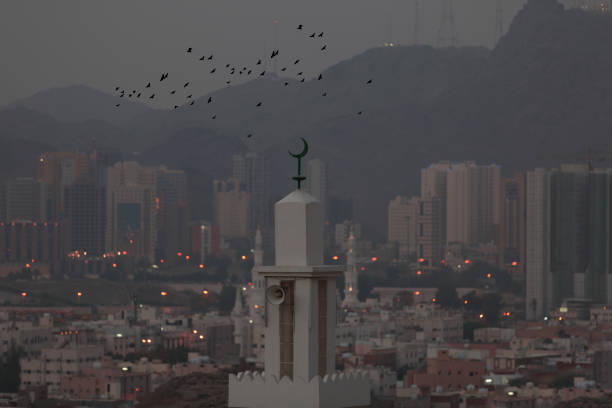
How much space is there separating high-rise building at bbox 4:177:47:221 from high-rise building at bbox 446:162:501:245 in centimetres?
1897

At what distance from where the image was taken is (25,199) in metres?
72.0

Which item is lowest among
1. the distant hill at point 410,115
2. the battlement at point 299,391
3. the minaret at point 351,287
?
the minaret at point 351,287

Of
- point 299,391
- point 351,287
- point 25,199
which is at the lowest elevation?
point 351,287

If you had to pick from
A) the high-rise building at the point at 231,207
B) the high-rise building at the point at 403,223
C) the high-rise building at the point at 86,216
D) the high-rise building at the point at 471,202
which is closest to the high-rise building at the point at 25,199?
the high-rise building at the point at 86,216

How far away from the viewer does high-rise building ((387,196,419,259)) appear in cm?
8094

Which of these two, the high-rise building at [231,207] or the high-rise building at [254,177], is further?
the high-rise building at [254,177]

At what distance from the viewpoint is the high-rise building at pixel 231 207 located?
3152 inches

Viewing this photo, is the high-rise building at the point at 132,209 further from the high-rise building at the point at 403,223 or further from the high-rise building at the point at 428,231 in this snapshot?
the high-rise building at the point at 428,231

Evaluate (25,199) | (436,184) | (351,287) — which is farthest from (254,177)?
(351,287)

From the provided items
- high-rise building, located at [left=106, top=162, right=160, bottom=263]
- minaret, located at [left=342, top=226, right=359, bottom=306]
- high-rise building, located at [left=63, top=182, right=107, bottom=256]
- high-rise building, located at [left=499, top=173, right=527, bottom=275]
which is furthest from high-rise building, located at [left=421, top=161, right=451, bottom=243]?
minaret, located at [left=342, top=226, right=359, bottom=306]

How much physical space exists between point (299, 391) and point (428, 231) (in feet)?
261

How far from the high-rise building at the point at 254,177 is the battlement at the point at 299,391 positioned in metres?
78.2

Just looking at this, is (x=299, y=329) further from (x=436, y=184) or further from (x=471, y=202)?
(x=436, y=184)

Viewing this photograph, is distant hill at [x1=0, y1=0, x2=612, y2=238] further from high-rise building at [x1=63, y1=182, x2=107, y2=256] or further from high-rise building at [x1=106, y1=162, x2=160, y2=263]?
high-rise building at [x1=63, y1=182, x2=107, y2=256]
